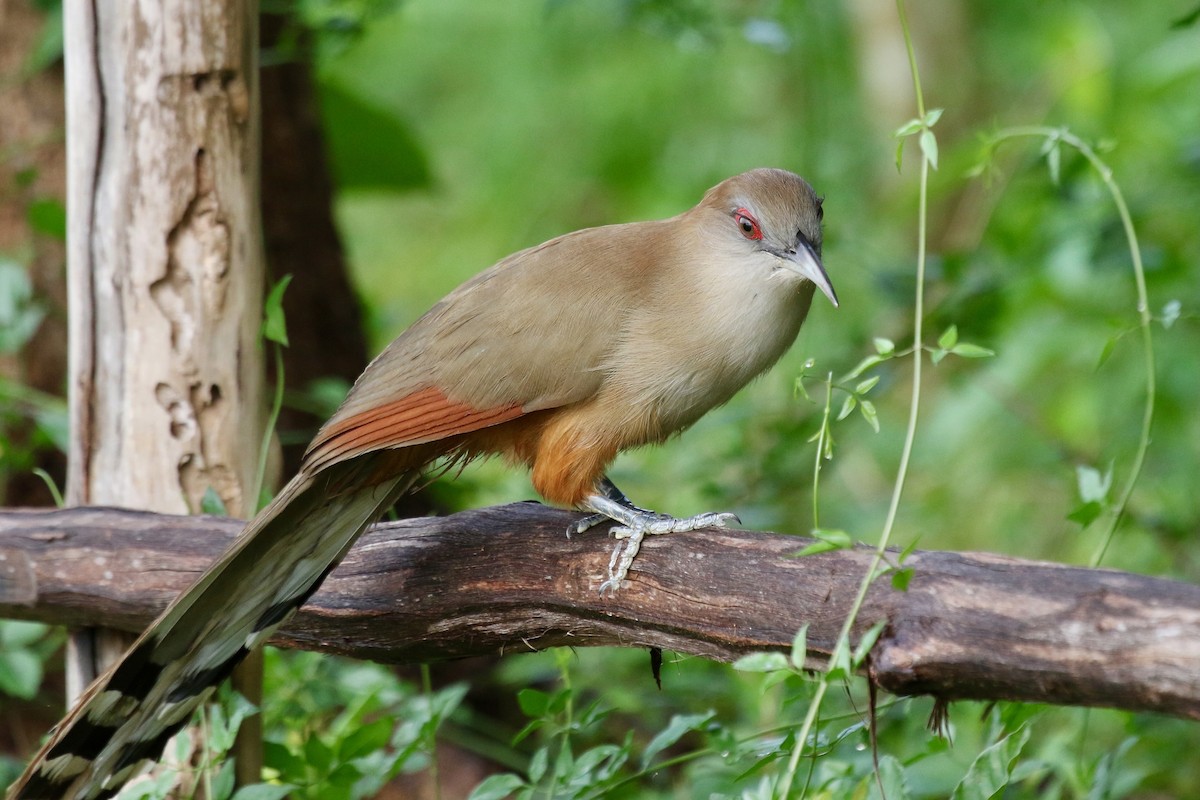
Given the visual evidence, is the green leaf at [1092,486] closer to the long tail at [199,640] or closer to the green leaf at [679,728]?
the green leaf at [679,728]

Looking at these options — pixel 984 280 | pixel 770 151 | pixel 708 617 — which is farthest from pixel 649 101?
pixel 708 617

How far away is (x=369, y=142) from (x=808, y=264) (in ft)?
8.89

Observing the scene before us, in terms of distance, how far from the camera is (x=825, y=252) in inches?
236

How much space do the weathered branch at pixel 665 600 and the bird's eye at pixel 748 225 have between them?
75 cm

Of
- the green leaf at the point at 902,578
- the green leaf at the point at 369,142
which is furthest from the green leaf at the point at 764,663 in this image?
the green leaf at the point at 369,142

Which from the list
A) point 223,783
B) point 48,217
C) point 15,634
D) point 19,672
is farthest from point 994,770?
point 48,217

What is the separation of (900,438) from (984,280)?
274 cm

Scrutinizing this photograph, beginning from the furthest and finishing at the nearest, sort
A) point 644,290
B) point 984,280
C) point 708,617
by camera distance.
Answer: point 984,280, point 644,290, point 708,617

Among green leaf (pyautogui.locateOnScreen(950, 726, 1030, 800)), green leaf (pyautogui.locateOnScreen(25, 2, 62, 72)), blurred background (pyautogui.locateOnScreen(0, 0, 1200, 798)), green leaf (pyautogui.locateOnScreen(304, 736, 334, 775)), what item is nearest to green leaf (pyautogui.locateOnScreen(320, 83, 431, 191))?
blurred background (pyautogui.locateOnScreen(0, 0, 1200, 798))

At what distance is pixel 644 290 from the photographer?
105 inches

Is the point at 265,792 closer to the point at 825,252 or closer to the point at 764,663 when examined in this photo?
the point at 764,663

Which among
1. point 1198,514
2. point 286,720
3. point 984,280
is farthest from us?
point 1198,514

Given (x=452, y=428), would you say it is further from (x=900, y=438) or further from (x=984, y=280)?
(x=900, y=438)

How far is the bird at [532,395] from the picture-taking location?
2.36m
